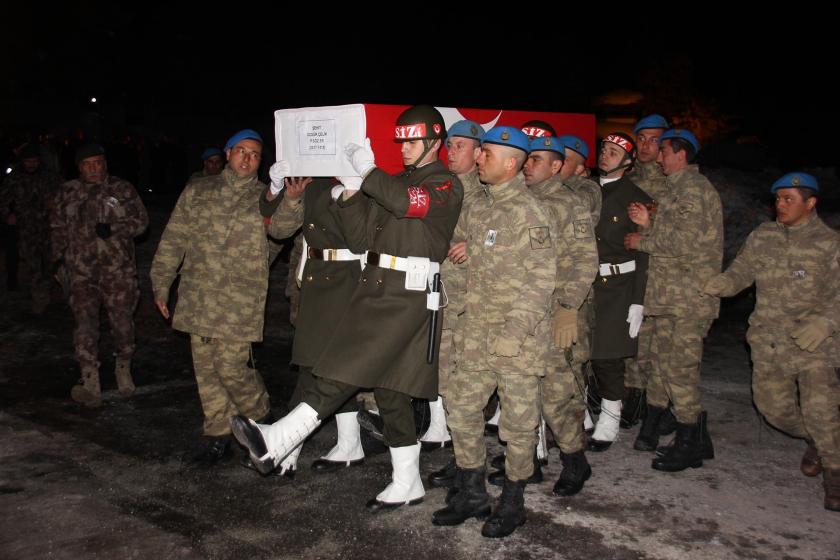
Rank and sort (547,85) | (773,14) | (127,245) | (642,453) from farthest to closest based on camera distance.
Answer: (547,85), (773,14), (127,245), (642,453)

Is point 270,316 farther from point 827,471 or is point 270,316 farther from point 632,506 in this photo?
point 827,471

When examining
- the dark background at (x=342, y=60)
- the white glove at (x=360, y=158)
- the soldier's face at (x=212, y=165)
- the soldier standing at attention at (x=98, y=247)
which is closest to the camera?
the white glove at (x=360, y=158)

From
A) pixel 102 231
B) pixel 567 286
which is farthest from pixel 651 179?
pixel 102 231

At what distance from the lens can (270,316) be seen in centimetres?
1021

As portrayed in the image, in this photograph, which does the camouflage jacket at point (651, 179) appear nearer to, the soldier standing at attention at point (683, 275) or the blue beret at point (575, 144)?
the soldier standing at attention at point (683, 275)

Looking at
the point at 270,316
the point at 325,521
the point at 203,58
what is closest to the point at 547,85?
the point at 203,58

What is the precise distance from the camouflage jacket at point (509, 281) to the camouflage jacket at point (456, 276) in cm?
44

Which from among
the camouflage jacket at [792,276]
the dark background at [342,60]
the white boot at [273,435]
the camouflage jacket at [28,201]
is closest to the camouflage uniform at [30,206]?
the camouflage jacket at [28,201]

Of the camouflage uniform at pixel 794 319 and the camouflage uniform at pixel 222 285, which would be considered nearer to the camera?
the camouflage uniform at pixel 794 319

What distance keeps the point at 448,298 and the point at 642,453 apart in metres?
2.00

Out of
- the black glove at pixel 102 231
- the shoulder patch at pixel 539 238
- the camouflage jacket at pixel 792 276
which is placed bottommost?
the camouflage jacket at pixel 792 276

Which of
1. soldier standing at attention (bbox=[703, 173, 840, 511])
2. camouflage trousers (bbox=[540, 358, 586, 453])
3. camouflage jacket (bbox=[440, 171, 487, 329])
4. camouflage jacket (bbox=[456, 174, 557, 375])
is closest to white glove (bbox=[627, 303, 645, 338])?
soldier standing at attention (bbox=[703, 173, 840, 511])

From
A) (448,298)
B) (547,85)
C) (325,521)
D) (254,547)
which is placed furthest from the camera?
(547,85)

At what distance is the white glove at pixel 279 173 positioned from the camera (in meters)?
4.73
